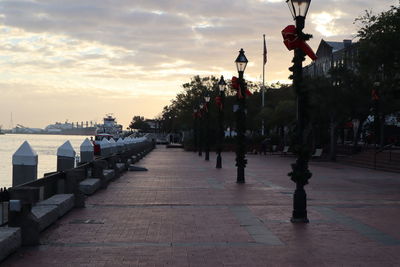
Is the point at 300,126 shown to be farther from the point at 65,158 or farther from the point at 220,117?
the point at 220,117

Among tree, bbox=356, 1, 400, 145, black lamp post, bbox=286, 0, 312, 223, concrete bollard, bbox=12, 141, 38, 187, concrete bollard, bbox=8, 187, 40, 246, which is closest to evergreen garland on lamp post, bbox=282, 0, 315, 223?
black lamp post, bbox=286, 0, 312, 223

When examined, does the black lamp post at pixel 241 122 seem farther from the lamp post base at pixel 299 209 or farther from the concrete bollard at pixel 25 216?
the concrete bollard at pixel 25 216

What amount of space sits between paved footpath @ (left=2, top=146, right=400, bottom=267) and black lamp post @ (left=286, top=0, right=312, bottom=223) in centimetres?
37

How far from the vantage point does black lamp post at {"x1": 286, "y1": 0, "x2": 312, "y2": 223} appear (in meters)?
11.4

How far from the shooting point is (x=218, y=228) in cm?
1049

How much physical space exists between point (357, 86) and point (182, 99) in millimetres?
47039

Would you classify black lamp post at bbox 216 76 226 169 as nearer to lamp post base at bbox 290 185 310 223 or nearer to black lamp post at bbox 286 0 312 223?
black lamp post at bbox 286 0 312 223

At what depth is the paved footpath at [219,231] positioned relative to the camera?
801cm

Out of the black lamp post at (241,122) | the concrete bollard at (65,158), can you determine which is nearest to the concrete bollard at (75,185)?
the concrete bollard at (65,158)

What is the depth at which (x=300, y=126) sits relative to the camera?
11656 mm

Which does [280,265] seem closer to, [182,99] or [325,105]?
[325,105]

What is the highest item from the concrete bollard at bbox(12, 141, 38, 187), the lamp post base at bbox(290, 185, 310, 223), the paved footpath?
the concrete bollard at bbox(12, 141, 38, 187)

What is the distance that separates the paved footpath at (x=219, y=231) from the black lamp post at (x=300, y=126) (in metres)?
0.37

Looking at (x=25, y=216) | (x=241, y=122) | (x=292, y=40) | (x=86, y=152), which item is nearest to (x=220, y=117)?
(x=241, y=122)
